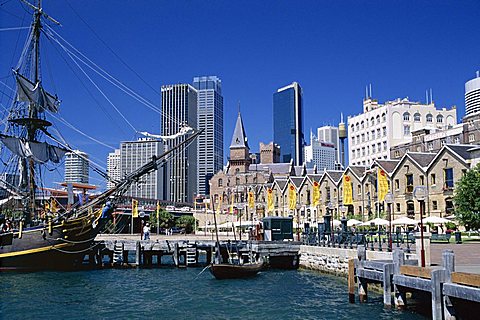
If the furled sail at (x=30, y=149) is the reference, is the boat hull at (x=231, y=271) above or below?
below

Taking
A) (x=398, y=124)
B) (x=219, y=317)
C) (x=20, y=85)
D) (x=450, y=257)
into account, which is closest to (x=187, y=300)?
(x=219, y=317)

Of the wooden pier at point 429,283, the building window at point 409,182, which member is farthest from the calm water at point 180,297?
the building window at point 409,182

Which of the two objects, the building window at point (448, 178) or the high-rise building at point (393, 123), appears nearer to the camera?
the building window at point (448, 178)

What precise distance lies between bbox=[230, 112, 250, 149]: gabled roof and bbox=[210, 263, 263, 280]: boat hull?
105 meters

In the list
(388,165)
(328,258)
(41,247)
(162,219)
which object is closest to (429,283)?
(328,258)

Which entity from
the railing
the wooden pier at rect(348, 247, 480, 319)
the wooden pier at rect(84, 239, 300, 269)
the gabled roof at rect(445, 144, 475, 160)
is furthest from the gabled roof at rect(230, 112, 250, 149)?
the wooden pier at rect(348, 247, 480, 319)

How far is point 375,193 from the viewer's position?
7169cm

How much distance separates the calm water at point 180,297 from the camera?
2622 centimetres

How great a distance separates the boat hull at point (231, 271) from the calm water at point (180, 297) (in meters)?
0.76

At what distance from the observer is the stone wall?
3706 centimetres

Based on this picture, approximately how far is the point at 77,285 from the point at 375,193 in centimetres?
4516

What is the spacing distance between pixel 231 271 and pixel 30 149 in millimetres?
25818

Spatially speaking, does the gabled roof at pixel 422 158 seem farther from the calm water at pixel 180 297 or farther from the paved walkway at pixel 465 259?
the paved walkway at pixel 465 259

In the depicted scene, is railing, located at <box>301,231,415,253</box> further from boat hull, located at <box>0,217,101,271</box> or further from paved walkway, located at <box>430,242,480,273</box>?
boat hull, located at <box>0,217,101,271</box>
